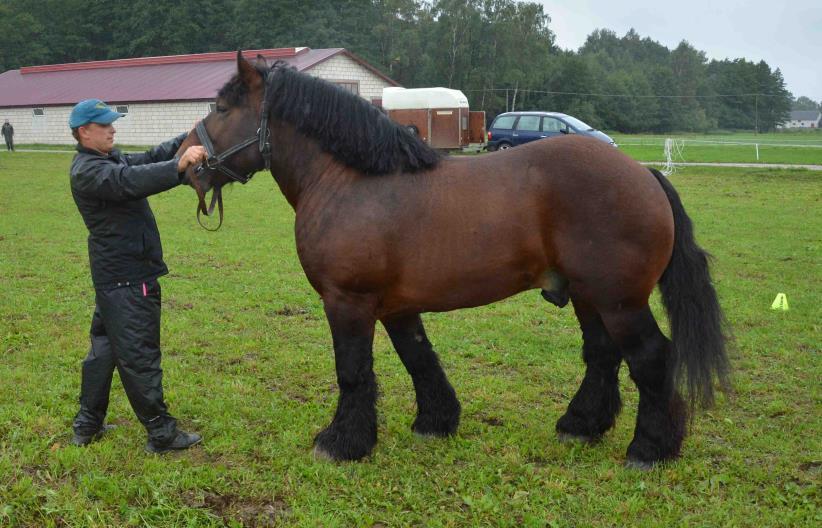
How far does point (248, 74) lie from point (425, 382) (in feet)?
7.72

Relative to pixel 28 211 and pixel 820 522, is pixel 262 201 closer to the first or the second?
pixel 28 211

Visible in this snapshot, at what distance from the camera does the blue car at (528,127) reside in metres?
26.1

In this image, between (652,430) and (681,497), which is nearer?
(681,497)

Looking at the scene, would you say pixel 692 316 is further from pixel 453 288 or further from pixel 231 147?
pixel 231 147

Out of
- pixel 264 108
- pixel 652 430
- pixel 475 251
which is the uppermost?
pixel 264 108

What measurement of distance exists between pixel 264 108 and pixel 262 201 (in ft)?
43.3

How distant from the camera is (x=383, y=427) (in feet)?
15.7

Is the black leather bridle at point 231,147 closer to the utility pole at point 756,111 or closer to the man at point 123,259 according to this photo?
the man at point 123,259

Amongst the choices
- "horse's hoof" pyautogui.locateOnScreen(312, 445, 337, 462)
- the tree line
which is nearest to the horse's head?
"horse's hoof" pyautogui.locateOnScreen(312, 445, 337, 462)

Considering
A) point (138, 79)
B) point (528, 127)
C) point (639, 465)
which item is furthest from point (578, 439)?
point (138, 79)

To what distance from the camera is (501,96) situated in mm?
59906

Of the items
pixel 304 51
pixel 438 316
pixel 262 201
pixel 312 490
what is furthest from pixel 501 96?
pixel 312 490

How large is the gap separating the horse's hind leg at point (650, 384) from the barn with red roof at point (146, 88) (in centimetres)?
3331

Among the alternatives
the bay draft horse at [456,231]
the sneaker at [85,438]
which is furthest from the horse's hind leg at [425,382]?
the sneaker at [85,438]
